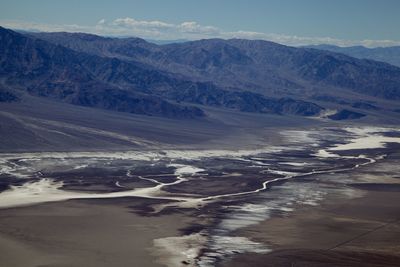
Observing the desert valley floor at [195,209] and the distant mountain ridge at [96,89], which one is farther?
the distant mountain ridge at [96,89]

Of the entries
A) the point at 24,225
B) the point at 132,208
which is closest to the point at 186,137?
the point at 132,208

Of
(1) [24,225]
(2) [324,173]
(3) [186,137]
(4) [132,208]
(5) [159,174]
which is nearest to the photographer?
(1) [24,225]

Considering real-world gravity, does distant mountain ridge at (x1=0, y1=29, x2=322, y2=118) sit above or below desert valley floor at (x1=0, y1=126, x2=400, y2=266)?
above

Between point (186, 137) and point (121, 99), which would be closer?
point (186, 137)

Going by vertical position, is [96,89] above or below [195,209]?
above

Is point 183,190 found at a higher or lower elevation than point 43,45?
lower

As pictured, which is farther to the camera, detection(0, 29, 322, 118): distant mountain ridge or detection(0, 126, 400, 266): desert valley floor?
detection(0, 29, 322, 118): distant mountain ridge

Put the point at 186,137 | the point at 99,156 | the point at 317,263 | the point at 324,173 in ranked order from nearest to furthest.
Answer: the point at 317,263
the point at 324,173
the point at 99,156
the point at 186,137

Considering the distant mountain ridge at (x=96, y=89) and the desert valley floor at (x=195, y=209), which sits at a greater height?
the distant mountain ridge at (x=96, y=89)

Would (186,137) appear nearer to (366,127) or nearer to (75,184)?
(75,184)

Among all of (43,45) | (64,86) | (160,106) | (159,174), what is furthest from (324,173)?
(43,45)

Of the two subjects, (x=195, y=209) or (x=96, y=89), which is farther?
(x=96, y=89)
